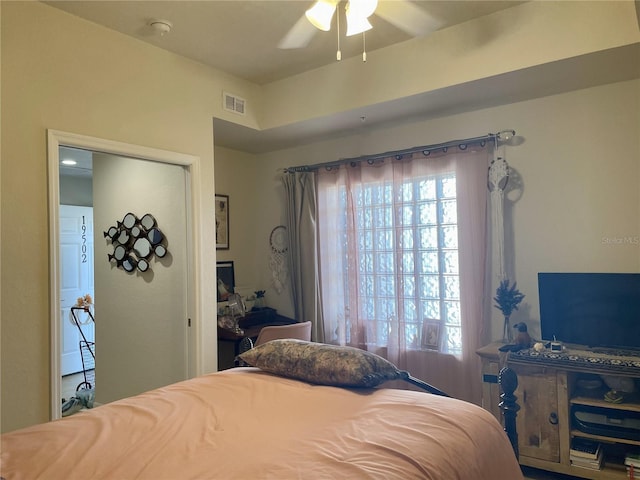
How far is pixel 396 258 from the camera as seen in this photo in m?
3.71

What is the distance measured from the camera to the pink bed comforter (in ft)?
4.21

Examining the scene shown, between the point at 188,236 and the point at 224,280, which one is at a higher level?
the point at 188,236

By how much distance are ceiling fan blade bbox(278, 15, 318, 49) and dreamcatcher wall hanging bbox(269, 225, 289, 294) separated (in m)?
1.92

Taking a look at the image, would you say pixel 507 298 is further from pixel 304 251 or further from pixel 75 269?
pixel 75 269

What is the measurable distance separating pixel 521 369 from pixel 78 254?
5.28 metres

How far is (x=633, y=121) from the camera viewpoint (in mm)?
2885

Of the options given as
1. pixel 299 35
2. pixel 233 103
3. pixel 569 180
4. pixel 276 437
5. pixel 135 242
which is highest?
pixel 299 35

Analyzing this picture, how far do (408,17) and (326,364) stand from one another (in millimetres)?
2149

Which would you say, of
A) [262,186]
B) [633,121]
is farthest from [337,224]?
[633,121]

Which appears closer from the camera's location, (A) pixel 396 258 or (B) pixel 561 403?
(B) pixel 561 403

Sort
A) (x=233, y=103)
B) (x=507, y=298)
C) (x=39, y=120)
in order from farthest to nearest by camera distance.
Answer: (x=233, y=103) < (x=507, y=298) < (x=39, y=120)

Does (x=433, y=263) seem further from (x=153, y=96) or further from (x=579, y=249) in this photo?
(x=153, y=96)

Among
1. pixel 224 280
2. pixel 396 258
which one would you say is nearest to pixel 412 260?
pixel 396 258

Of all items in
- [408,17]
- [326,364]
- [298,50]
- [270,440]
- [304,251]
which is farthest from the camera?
[304,251]
